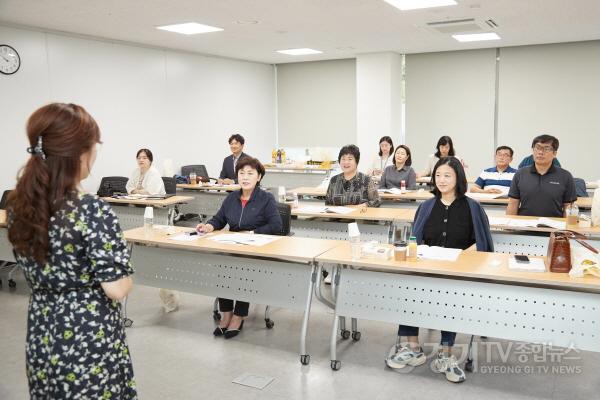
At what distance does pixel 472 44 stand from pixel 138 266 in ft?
23.0

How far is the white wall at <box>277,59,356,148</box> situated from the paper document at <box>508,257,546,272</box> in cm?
804

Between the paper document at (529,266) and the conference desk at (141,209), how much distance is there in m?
4.19

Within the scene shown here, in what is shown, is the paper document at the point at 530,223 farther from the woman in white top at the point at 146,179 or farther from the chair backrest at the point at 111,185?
the chair backrest at the point at 111,185

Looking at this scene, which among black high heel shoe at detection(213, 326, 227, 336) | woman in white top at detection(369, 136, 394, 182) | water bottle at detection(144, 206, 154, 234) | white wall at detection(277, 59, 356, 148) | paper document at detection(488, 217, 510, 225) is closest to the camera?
black high heel shoe at detection(213, 326, 227, 336)

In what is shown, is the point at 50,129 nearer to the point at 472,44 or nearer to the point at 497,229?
the point at 497,229

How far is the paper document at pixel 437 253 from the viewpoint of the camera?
3.20 metres

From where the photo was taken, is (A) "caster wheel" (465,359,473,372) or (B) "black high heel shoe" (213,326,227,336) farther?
(B) "black high heel shoe" (213,326,227,336)

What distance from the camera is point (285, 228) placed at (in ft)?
14.9

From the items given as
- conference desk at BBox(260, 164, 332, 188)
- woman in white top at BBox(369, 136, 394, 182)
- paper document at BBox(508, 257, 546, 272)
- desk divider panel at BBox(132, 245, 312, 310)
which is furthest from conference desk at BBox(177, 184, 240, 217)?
paper document at BBox(508, 257, 546, 272)

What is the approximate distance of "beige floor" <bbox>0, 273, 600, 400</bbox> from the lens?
3105 mm

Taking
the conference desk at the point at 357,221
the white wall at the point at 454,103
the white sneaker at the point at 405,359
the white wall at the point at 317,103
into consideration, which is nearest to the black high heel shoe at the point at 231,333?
the white sneaker at the point at 405,359

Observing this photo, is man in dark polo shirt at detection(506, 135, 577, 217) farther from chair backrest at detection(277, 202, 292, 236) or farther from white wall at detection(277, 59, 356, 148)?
white wall at detection(277, 59, 356, 148)

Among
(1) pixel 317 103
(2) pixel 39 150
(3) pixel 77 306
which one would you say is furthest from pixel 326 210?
(1) pixel 317 103

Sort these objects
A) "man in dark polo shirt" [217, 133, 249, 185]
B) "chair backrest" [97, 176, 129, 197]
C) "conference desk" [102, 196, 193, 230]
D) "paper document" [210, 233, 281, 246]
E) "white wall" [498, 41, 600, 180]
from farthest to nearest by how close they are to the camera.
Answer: "white wall" [498, 41, 600, 180]
"man in dark polo shirt" [217, 133, 249, 185]
"chair backrest" [97, 176, 129, 197]
"conference desk" [102, 196, 193, 230]
"paper document" [210, 233, 281, 246]
